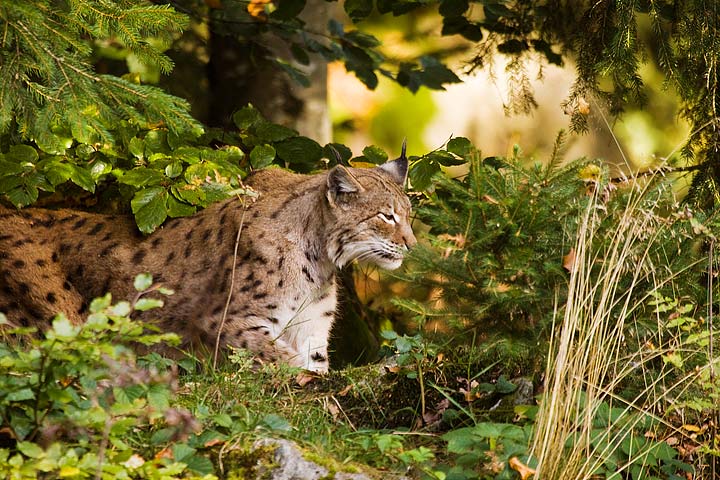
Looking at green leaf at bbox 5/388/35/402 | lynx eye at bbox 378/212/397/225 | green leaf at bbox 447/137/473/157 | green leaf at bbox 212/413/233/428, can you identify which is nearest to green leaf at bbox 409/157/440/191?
green leaf at bbox 447/137/473/157

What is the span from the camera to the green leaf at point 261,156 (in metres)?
6.36

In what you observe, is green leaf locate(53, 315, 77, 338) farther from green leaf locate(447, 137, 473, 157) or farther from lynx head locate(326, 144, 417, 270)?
green leaf locate(447, 137, 473, 157)

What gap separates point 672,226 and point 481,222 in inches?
32.9

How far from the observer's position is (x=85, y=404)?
3.51 meters

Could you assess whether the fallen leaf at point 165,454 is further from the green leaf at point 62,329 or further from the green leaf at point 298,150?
the green leaf at point 298,150

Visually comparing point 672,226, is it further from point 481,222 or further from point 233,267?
point 233,267

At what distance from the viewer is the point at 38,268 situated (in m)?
5.80

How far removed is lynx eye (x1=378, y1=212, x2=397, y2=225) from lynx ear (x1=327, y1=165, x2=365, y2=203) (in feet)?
0.65

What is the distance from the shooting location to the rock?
364 centimetres

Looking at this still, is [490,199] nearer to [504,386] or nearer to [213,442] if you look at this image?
[504,386]

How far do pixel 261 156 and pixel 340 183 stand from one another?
0.72 meters

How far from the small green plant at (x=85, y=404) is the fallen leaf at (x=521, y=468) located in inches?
44.3

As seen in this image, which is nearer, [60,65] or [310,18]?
[60,65]

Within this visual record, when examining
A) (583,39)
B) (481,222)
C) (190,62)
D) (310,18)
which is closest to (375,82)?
(310,18)
